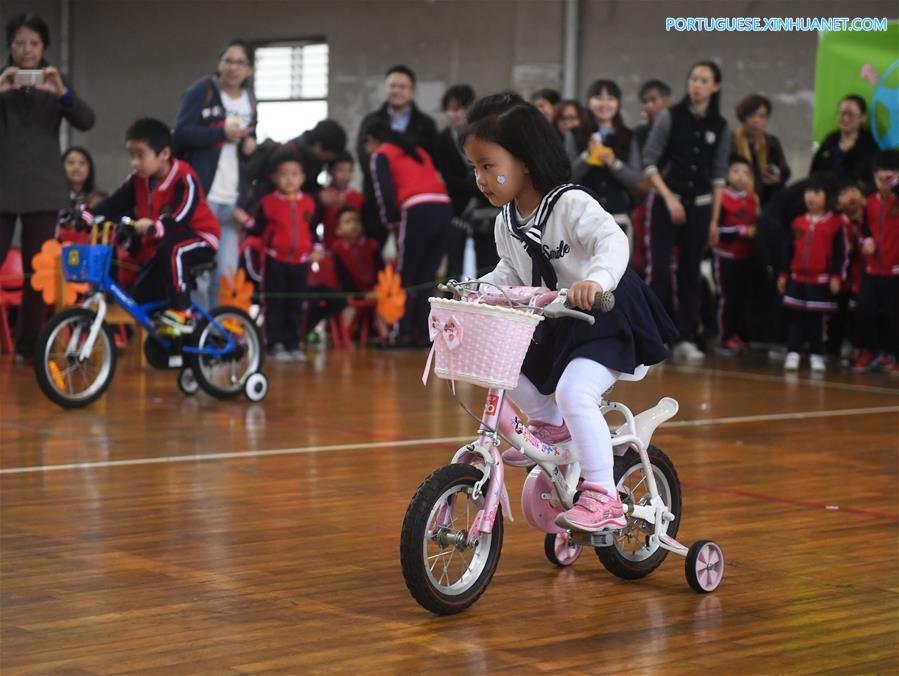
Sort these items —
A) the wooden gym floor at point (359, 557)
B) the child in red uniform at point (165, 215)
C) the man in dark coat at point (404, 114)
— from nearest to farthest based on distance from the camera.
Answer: the wooden gym floor at point (359, 557)
the child in red uniform at point (165, 215)
the man in dark coat at point (404, 114)

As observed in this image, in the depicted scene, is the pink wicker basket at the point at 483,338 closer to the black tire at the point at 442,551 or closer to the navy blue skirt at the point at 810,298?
the black tire at the point at 442,551

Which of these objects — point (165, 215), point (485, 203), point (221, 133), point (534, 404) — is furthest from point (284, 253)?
point (534, 404)

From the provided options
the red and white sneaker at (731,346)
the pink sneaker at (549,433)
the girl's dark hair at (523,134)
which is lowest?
the red and white sneaker at (731,346)

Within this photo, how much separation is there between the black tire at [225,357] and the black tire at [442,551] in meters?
3.63

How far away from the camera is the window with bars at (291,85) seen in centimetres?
1478

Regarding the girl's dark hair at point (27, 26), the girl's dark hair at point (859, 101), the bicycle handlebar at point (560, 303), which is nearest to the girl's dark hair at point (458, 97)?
the girl's dark hair at point (859, 101)

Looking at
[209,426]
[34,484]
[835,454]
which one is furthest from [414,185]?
[34,484]

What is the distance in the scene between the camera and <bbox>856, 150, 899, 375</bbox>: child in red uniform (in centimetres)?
845

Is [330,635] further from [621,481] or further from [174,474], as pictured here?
[174,474]

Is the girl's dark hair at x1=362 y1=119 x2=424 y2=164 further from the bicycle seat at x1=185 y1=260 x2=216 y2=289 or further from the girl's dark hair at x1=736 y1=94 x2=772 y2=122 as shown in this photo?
the bicycle seat at x1=185 y1=260 x2=216 y2=289

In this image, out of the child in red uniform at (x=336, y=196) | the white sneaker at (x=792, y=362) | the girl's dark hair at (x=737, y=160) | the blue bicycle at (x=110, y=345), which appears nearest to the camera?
the blue bicycle at (x=110, y=345)

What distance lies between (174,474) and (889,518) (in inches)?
82.2

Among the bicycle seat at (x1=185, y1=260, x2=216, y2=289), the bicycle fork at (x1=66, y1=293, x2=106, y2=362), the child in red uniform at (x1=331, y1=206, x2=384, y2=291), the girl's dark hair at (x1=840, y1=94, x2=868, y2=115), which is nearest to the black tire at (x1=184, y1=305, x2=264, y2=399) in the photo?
the bicycle seat at (x1=185, y1=260, x2=216, y2=289)

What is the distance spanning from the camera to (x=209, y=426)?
5664 mm
